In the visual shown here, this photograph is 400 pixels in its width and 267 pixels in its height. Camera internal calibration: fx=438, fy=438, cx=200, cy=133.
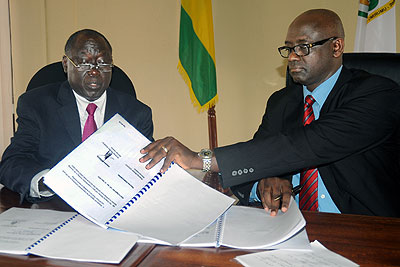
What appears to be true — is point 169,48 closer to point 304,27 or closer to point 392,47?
point 392,47

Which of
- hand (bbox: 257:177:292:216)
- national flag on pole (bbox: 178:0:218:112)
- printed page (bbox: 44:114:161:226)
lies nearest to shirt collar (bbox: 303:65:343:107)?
hand (bbox: 257:177:292:216)

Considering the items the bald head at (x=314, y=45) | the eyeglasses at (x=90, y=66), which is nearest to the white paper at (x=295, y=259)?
the bald head at (x=314, y=45)

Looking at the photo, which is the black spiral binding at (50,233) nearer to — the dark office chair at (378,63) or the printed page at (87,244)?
the printed page at (87,244)

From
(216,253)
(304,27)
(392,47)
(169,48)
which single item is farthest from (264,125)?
(169,48)

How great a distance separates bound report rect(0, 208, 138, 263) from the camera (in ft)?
3.50

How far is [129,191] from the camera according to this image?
4.18 ft

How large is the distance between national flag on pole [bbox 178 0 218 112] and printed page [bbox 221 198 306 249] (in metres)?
2.22

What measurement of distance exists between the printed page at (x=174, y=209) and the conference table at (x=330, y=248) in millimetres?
55

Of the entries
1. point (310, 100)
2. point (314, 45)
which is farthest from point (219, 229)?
point (314, 45)

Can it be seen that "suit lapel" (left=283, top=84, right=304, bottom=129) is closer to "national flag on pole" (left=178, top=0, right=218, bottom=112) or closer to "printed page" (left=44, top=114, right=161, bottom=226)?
"printed page" (left=44, top=114, right=161, bottom=226)

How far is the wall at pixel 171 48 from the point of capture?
371cm

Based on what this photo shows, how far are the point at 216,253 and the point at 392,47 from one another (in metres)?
2.59

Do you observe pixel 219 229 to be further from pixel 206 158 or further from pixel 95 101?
pixel 95 101

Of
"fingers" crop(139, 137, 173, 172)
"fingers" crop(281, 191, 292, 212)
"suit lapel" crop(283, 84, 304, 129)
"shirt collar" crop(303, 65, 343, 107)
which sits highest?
"shirt collar" crop(303, 65, 343, 107)
